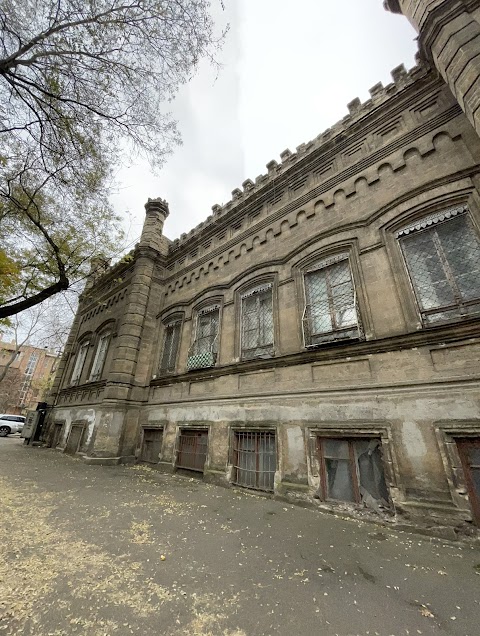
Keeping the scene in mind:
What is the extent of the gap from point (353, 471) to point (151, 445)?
6.96 meters

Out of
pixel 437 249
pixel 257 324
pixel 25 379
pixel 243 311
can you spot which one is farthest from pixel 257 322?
pixel 25 379

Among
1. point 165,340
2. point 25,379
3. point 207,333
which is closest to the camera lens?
point 207,333

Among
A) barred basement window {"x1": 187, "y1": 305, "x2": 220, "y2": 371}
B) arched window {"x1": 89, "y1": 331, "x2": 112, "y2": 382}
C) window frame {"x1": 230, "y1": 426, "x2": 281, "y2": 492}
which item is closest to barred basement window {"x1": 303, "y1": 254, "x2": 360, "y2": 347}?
window frame {"x1": 230, "y1": 426, "x2": 281, "y2": 492}

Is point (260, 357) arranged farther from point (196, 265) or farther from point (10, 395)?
point (10, 395)

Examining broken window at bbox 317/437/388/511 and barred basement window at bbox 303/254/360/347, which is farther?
barred basement window at bbox 303/254/360/347

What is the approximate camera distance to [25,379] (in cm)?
4453

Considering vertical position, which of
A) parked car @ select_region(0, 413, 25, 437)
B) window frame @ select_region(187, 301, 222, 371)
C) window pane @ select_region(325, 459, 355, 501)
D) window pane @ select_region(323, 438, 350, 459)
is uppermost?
window frame @ select_region(187, 301, 222, 371)

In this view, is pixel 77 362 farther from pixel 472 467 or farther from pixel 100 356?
pixel 472 467

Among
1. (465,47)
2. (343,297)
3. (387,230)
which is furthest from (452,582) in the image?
(465,47)

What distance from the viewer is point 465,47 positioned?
197 inches

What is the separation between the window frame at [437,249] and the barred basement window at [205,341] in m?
5.65

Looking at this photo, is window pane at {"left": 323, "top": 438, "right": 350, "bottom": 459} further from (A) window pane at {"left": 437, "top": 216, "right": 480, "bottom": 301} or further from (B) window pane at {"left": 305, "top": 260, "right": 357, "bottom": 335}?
(A) window pane at {"left": 437, "top": 216, "right": 480, "bottom": 301}

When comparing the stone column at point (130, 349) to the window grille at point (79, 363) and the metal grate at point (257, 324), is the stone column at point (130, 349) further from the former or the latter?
the metal grate at point (257, 324)

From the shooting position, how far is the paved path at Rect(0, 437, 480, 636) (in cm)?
221
